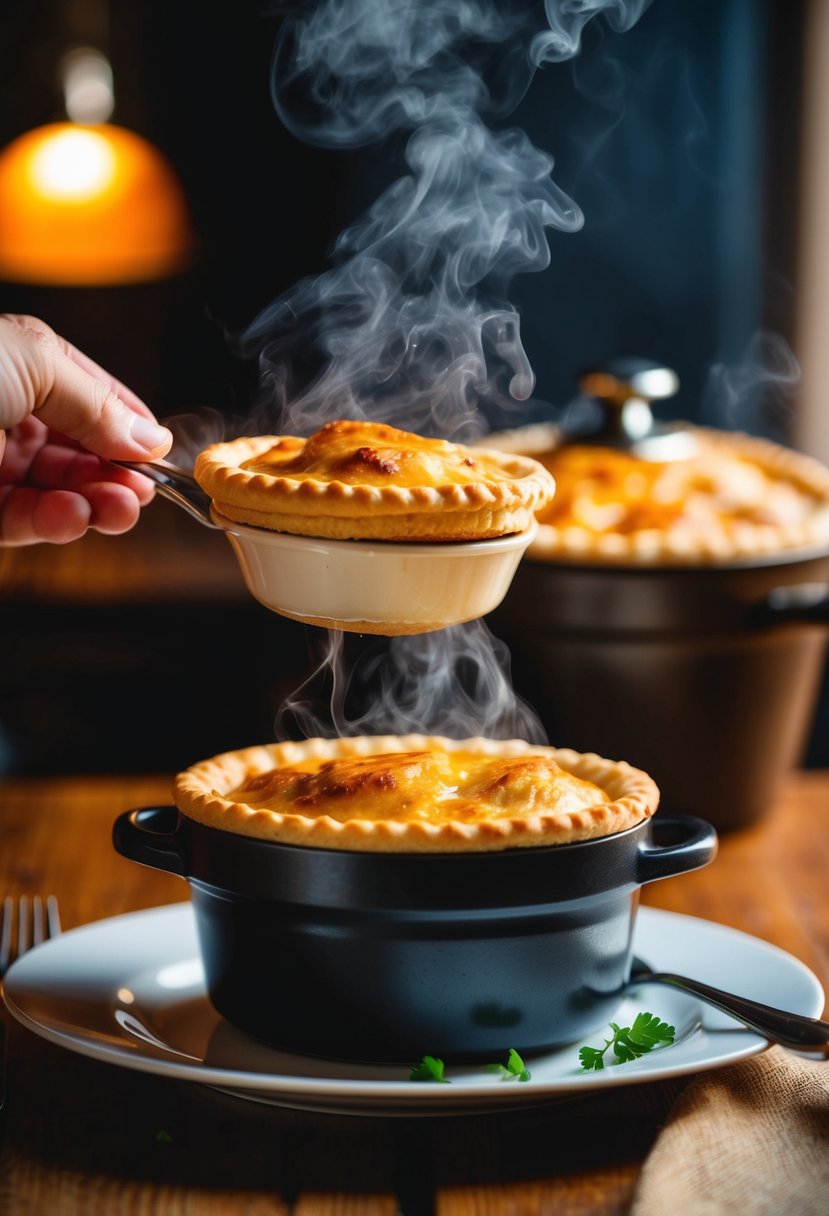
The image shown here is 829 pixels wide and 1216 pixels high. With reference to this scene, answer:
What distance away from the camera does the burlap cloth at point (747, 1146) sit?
1.15 m

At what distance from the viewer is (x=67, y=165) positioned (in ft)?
15.0

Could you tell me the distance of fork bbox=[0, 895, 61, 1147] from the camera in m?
1.70

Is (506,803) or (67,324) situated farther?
(67,324)

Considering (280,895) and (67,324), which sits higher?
(280,895)

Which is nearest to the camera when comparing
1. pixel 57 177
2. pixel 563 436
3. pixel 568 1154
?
pixel 568 1154

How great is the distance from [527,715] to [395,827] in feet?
3.36

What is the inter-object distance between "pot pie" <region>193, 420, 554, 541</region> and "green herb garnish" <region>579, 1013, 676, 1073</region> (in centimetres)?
49

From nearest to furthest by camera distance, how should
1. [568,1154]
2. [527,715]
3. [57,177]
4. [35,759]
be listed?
[568,1154] < [527,715] < [35,759] < [57,177]

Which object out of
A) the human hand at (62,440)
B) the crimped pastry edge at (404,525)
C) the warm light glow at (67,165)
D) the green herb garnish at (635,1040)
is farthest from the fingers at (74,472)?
the warm light glow at (67,165)

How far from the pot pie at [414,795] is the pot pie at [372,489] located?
0.83ft

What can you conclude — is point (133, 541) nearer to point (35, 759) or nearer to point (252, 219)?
point (35, 759)

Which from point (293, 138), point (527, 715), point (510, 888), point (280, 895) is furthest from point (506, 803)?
point (293, 138)

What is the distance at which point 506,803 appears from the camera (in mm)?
1437

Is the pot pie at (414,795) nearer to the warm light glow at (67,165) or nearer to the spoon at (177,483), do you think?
the spoon at (177,483)
